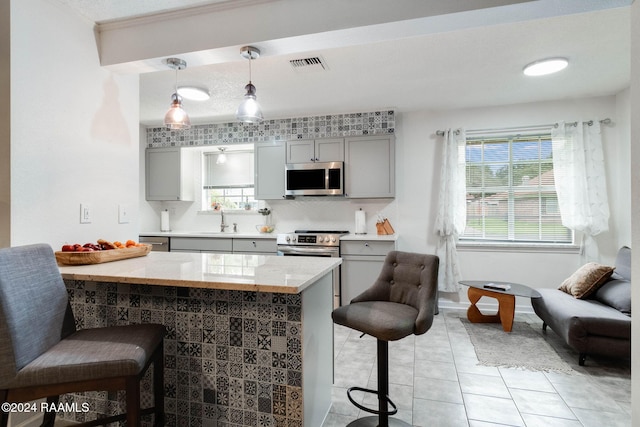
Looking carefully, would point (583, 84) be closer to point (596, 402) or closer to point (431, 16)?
point (431, 16)

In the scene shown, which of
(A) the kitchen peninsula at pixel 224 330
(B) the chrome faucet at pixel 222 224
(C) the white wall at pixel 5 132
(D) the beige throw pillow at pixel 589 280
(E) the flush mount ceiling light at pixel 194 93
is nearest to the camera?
(A) the kitchen peninsula at pixel 224 330

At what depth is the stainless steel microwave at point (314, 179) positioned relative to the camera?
4082 mm

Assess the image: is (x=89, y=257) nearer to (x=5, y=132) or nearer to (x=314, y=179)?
(x=5, y=132)

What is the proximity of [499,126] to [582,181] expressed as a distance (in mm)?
1062

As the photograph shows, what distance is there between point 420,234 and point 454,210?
509 mm

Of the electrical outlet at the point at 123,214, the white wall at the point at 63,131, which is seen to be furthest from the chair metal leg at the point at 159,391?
A: the electrical outlet at the point at 123,214

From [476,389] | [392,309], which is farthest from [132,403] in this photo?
[476,389]

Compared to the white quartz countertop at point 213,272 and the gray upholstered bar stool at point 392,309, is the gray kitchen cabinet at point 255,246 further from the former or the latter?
the gray upholstered bar stool at point 392,309

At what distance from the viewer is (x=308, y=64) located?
9.04 feet

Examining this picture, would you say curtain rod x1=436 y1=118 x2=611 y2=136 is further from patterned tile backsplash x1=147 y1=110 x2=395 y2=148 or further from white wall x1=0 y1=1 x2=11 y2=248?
white wall x1=0 y1=1 x2=11 y2=248

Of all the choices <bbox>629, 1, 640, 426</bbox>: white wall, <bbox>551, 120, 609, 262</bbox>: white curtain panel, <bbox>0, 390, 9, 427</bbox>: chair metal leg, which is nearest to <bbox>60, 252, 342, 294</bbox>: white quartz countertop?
<bbox>0, 390, 9, 427</bbox>: chair metal leg

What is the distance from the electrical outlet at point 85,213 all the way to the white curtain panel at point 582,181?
14.9ft

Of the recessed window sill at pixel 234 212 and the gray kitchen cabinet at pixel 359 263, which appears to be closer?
the gray kitchen cabinet at pixel 359 263

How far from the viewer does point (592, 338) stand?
245 centimetres
